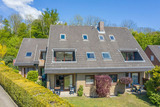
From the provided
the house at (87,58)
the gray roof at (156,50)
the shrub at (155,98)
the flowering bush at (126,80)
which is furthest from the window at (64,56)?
the gray roof at (156,50)

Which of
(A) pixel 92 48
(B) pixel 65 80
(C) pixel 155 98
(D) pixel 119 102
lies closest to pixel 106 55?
(A) pixel 92 48

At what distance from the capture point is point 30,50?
20.7 metres

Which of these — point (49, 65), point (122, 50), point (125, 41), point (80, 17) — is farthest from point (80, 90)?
point (80, 17)

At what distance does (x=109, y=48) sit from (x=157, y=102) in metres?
8.40

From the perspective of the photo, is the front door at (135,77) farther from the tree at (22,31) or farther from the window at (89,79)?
the tree at (22,31)

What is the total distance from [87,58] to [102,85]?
377cm

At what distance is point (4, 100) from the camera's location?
8055 millimetres

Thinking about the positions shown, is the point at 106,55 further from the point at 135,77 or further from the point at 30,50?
the point at 30,50

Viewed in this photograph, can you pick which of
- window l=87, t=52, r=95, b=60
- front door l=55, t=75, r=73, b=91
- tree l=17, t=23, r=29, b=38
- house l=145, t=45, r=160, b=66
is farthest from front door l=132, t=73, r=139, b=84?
tree l=17, t=23, r=29, b=38

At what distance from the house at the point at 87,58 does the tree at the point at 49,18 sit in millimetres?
22046

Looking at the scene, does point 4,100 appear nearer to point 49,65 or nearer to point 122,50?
point 49,65

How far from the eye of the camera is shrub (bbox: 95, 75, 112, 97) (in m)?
12.7

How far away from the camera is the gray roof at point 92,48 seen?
43.2 ft

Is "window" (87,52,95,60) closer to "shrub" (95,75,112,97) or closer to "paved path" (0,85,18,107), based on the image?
"shrub" (95,75,112,97)
